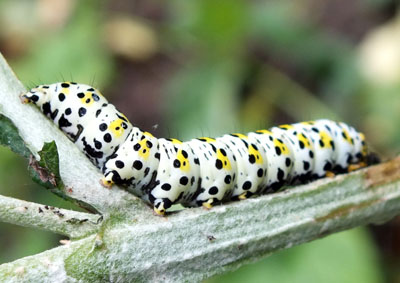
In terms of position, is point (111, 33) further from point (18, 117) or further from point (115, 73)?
point (18, 117)

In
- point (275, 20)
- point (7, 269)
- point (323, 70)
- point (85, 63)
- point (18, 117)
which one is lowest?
point (7, 269)

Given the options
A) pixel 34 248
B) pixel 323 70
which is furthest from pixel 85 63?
pixel 323 70

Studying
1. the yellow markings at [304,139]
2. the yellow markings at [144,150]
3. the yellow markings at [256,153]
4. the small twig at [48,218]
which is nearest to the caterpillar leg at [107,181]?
the small twig at [48,218]

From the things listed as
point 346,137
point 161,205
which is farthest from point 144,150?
point 346,137

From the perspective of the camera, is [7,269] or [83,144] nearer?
[7,269]

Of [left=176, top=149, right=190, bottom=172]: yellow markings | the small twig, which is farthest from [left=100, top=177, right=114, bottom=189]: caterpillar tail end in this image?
[left=176, top=149, right=190, bottom=172]: yellow markings

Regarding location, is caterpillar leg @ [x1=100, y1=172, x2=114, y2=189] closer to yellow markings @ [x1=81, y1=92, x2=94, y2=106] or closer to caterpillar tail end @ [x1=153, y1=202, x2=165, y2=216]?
caterpillar tail end @ [x1=153, y1=202, x2=165, y2=216]

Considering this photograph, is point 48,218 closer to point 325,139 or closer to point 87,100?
point 87,100
